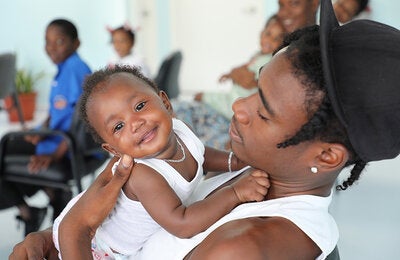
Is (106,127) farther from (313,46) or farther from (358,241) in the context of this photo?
(358,241)

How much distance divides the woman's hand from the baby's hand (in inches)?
10.1

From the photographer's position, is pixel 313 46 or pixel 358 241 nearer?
pixel 313 46

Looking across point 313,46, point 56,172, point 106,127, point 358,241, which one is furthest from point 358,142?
point 358,241

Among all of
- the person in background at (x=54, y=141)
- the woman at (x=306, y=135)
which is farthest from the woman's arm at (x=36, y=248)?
the person in background at (x=54, y=141)

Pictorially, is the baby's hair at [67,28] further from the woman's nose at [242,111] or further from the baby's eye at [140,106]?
the woman's nose at [242,111]

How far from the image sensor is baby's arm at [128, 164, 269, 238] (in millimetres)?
939

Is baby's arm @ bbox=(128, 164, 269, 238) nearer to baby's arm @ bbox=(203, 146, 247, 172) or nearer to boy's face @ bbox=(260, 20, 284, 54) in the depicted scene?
baby's arm @ bbox=(203, 146, 247, 172)

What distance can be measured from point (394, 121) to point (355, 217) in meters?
2.32

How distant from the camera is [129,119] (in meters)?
1.08

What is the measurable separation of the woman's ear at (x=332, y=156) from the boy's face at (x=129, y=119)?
15.0 inches

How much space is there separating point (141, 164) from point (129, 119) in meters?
0.12

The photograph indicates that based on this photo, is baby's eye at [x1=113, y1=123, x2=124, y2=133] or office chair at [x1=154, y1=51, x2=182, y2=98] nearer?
baby's eye at [x1=113, y1=123, x2=124, y2=133]

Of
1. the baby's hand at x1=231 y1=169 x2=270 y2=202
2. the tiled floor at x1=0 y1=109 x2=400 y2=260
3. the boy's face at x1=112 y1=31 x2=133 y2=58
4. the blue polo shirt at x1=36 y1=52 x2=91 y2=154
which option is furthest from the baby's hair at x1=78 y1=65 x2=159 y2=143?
the boy's face at x1=112 y1=31 x2=133 y2=58

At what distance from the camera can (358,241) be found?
103 inches
